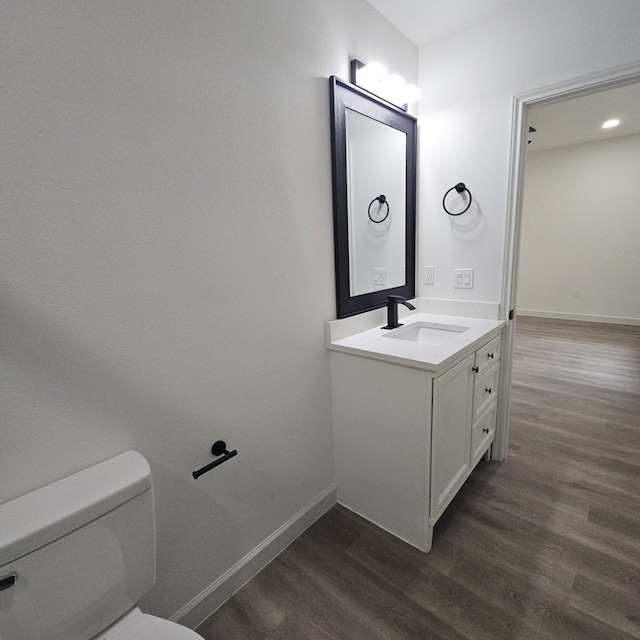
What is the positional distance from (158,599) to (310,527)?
74cm

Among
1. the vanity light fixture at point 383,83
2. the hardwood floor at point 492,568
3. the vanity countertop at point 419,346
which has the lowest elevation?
the hardwood floor at point 492,568

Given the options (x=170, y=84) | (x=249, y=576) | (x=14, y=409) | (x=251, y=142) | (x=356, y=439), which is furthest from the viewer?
(x=356, y=439)

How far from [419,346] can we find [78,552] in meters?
1.32

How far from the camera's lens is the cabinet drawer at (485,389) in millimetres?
1739

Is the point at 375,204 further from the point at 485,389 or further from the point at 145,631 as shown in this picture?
the point at 145,631

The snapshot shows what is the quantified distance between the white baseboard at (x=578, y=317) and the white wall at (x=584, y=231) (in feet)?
0.06

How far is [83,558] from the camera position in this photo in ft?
2.68

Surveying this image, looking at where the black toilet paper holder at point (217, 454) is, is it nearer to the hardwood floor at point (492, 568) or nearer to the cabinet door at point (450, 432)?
the hardwood floor at point (492, 568)

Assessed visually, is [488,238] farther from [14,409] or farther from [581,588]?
[14,409]

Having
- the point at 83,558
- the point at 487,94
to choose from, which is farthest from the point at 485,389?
the point at 83,558

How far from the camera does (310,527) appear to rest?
170cm

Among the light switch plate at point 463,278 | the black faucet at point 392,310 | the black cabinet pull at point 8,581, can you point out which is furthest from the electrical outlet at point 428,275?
the black cabinet pull at point 8,581

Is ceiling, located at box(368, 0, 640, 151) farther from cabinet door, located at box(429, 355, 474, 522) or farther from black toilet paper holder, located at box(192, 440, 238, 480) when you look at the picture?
black toilet paper holder, located at box(192, 440, 238, 480)

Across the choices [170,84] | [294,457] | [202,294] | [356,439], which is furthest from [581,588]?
[170,84]
